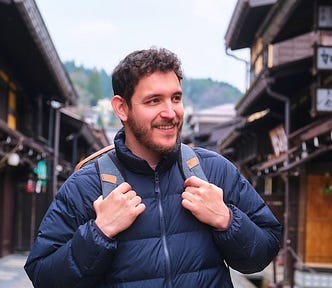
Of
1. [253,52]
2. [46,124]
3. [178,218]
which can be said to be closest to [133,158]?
[178,218]

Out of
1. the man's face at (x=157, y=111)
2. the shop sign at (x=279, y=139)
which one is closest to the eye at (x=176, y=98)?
the man's face at (x=157, y=111)

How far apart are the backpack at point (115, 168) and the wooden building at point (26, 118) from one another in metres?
8.33

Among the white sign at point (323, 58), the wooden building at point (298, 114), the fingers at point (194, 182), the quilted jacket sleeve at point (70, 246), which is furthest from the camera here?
the wooden building at point (298, 114)

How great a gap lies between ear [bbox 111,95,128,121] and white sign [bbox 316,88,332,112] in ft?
20.9

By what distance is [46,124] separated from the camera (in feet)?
73.7

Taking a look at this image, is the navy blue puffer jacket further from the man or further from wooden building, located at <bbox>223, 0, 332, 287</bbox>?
wooden building, located at <bbox>223, 0, 332, 287</bbox>

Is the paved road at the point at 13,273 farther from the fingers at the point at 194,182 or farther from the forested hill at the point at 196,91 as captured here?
the forested hill at the point at 196,91

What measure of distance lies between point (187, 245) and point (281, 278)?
39.7ft

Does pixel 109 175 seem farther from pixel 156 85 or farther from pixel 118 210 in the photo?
pixel 156 85

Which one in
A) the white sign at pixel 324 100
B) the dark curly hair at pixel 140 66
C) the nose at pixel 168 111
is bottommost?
the nose at pixel 168 111

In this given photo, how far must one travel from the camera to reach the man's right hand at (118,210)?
81.7 inches

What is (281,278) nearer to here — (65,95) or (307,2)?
(307,2)

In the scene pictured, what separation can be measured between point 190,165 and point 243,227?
0.32 meters

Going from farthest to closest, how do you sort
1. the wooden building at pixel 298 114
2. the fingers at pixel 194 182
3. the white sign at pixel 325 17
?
the wooden building at pixel 298 114 → the white sign at pixel 325 17 → the fingers at pixel 194 182
